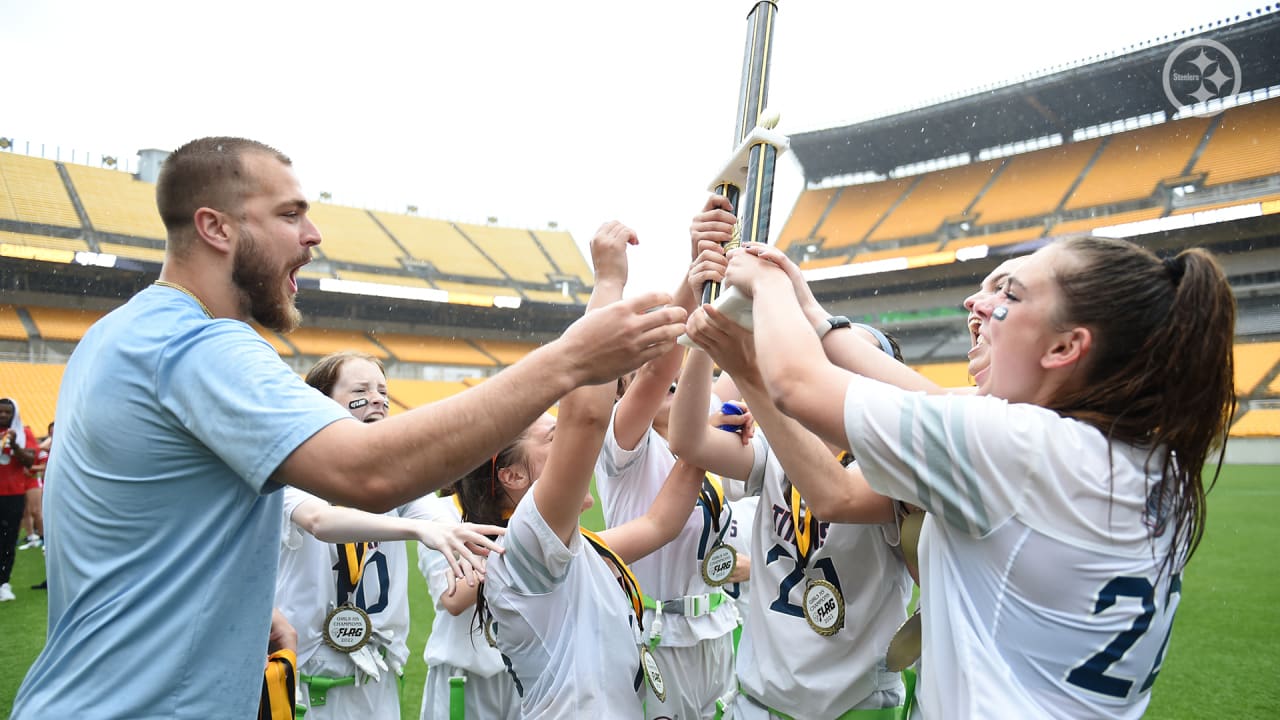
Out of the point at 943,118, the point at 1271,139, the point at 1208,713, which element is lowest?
the point at 1208,713

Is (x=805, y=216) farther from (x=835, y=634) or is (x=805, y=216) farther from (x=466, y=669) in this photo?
(x=835, y=634)

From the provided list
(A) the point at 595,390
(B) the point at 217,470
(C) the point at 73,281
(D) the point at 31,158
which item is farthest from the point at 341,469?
(D) the point at 31,158

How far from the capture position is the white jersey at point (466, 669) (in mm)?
3408

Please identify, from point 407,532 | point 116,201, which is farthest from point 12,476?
point 116,201

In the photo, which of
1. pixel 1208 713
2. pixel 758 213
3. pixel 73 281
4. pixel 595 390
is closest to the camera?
pixel 758 213

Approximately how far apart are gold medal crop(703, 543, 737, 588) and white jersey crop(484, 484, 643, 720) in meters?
1.15

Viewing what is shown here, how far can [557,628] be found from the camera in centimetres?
236

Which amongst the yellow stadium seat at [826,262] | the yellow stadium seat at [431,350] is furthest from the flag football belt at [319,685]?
the yellow stadium seat at [826,262]

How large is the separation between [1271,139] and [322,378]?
3655cm

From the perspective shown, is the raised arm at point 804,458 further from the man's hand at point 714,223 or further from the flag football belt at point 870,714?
the flag football belt at point 870,714

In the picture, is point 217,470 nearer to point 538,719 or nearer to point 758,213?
point 538,719

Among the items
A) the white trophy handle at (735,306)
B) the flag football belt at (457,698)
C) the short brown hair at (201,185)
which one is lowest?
the flag football belt at (457,698)

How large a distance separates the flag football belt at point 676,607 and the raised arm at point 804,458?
1.75 metres

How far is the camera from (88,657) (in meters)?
1.62
